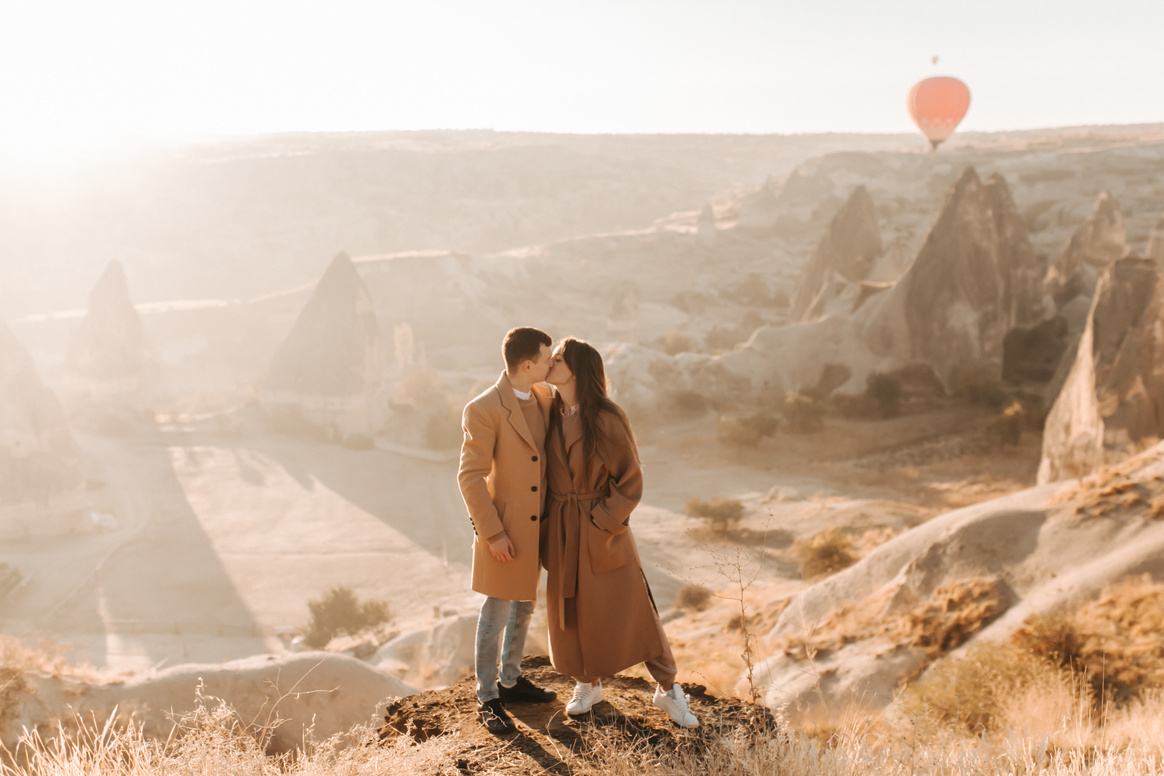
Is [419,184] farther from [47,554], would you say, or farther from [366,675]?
[366,675]

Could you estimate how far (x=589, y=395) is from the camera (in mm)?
3402

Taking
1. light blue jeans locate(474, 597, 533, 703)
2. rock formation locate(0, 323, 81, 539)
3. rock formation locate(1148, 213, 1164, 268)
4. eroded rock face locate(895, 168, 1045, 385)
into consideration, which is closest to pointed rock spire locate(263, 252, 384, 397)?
rock formation locate(0, 323, 81, 539)

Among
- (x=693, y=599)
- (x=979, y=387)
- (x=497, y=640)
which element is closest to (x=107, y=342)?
(x=693, y=599)

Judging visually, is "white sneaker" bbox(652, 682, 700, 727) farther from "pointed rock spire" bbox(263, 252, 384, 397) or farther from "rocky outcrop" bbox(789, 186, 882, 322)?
"rocky outcrop" bbox(789, 186, 882, 322)

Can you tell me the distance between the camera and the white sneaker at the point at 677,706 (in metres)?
3.46

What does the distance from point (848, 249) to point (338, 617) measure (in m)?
24.3

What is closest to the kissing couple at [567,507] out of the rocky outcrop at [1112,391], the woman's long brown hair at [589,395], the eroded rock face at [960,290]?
the woman's long brown hair at [589,395]

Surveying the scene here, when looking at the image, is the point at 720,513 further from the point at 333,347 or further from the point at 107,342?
the point at 107,342

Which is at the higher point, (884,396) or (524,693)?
(524,693)

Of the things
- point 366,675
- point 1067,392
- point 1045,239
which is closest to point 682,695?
point 366,675

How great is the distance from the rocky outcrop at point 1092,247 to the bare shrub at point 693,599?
1884cm

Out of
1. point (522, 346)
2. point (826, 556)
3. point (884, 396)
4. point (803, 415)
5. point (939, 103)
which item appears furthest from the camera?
point (939, 103)

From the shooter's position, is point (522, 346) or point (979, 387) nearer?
point (522, 346)

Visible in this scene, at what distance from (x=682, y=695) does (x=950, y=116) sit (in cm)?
3707
